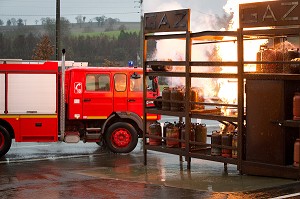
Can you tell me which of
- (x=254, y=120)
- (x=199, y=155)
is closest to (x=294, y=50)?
(x=254, y=120)

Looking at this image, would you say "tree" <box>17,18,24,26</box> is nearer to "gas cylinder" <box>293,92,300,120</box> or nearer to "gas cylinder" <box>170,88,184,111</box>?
"gas cylinder" <box>170,88,184,111</box>

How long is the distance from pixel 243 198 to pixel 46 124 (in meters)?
8.10

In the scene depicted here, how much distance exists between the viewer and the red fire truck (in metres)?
18.5

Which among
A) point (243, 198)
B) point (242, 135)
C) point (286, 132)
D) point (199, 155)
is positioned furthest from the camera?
point (199, 155)

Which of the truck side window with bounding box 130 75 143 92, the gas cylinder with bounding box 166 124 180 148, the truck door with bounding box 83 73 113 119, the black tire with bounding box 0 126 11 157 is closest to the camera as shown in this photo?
the gas cylinder with bounding box 166 124 180 148

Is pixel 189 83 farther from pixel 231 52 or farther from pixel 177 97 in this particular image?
pixel 231 52

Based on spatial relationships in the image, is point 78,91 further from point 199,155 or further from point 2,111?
point 199,155

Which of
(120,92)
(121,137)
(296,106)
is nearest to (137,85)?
(120,92)

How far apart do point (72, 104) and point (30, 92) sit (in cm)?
138

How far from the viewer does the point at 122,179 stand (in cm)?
1448

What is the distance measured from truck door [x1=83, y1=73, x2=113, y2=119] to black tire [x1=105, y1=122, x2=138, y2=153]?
512mm

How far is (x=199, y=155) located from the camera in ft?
50.2

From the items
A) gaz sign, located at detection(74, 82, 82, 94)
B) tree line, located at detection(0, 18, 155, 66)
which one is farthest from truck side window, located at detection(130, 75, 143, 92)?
tree line, located at detection(0, 18, 155, 66)

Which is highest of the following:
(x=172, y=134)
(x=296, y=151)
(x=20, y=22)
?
(x=20, y=22)
